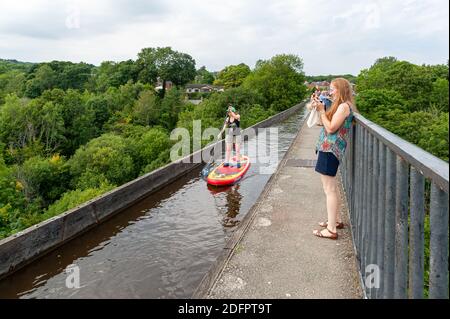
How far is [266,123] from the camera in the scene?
95.2 feet

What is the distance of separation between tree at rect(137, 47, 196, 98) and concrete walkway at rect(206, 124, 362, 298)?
84.8 metres

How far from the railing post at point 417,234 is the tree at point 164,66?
88.7 metres

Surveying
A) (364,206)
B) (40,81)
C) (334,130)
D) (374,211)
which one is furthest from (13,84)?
(374,211)

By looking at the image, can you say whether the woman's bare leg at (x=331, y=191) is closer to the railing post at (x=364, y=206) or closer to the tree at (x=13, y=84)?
the railing post at (x=364, y=206)

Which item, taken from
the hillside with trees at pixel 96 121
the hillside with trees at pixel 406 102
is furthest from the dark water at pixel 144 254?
the hillside with trees at pixel 406 102

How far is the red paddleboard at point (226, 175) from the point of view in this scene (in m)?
10.2

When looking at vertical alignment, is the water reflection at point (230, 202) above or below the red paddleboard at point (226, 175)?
below

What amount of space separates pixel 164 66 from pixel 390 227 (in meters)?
92.3

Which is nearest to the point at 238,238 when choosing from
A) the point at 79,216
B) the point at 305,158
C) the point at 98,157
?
the point at 79,216

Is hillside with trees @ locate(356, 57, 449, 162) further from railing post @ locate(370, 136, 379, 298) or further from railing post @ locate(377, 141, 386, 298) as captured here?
railing post @ locate(377, 141, 386, 298)

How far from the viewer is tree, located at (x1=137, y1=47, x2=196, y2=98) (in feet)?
295

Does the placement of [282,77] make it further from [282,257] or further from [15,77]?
[15,77]

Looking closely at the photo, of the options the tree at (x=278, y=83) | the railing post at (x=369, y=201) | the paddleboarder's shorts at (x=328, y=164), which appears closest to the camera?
the railing post at (x=369, y=201)

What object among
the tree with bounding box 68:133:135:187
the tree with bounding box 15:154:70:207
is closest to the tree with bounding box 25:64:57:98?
the tree with bounding box 15:154:70:207
